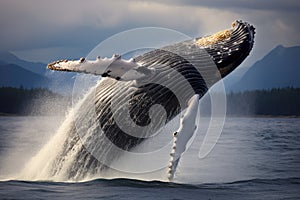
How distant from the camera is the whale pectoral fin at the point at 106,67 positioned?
389 inches

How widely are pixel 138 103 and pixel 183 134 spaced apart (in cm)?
105

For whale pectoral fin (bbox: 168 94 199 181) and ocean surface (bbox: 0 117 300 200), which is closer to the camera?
ocean surface (bbox: 0 117 300 200)

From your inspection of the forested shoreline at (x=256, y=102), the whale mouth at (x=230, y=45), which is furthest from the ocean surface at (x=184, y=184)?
the forested shoreline at (x=256, y=102)

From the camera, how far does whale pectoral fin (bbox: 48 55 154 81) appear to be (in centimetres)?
989

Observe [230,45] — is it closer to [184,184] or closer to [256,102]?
[184,184]

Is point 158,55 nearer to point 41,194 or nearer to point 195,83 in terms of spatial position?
point 195,83

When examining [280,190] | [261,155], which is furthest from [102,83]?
[261,155]

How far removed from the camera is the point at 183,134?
1041cm

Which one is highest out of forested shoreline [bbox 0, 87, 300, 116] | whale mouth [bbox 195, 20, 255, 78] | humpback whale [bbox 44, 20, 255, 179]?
forested shoreline [bbox 0, 87, 300, 116]

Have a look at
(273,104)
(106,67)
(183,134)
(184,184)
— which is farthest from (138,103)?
(273,104)

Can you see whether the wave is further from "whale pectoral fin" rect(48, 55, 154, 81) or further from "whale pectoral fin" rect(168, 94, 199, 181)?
"whale pectoral fin" rect(48, 55, 154, 81)

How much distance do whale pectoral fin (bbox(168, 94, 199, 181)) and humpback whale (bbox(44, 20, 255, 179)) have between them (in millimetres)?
98

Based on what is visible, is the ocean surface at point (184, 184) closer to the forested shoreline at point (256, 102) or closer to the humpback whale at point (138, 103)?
the humpback whale at point (138, 103)

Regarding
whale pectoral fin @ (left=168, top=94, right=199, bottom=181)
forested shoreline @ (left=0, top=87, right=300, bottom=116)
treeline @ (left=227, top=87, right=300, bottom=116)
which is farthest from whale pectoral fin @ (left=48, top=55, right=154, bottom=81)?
treeline @ (left=227, top=87, right=300, bottom=116)
